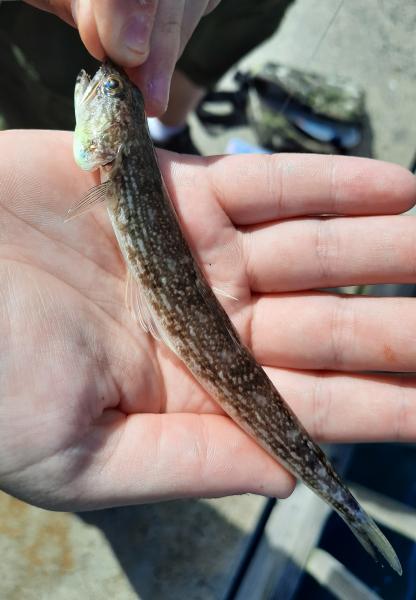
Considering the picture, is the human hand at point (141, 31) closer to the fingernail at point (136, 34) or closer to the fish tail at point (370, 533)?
Result: the fingernail at point (136, 34)

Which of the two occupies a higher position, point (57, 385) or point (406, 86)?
point (406, 86)

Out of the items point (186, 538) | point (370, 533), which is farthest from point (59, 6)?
point (370, 533)

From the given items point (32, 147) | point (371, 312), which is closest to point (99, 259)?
point (32, 147)

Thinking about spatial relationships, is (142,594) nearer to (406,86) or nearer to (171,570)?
(171,570)

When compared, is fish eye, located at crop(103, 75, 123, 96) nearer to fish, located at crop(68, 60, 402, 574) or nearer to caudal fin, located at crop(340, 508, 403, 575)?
fish, located at crop(68, 60, 402, 574)

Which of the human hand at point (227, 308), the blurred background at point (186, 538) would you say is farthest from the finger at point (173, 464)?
the blurred background at point (186, 538)
